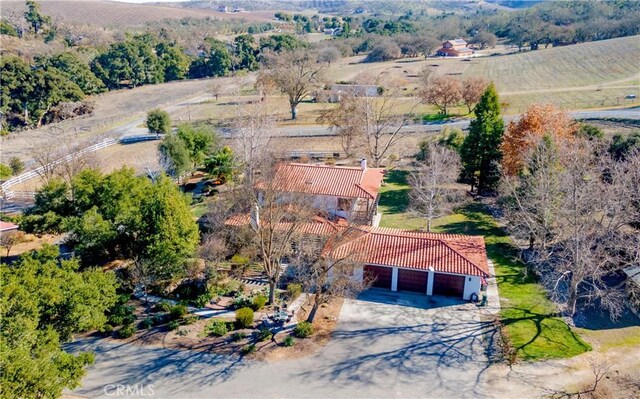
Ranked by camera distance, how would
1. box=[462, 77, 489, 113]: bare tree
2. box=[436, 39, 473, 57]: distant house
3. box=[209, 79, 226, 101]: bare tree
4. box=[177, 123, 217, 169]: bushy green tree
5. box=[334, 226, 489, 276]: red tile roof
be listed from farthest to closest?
box=[436, 39, 473, 57]: distant house
box=[209, 79, 226, 101]: bare tree
box=[462, 77, 489, 113]: bare tree
box=[177, 123, 217, 169]: bushy green tree
box=[334, 226, 489, 276]: red tile roof

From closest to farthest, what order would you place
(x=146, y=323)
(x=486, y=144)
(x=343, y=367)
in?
(x=343, y=367), (x=146, y=323), (x=486, y=144)

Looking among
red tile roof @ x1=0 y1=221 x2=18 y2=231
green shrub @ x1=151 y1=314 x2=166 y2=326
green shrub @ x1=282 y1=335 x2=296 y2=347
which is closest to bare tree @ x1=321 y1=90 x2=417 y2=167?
green shrub @ x1=282 y1=335 x2=296 y2=347

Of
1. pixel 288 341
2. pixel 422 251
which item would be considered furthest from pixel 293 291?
pixel 422 251

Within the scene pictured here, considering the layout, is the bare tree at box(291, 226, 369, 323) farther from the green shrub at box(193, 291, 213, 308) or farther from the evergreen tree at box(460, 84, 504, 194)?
the evergreen tree at box(460, 84, 504, 194)

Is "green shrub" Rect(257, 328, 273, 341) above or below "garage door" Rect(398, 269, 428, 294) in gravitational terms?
below

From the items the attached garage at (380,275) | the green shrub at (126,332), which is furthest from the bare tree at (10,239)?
the attached garage at (380,275)

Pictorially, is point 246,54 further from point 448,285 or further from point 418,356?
point 418,356
